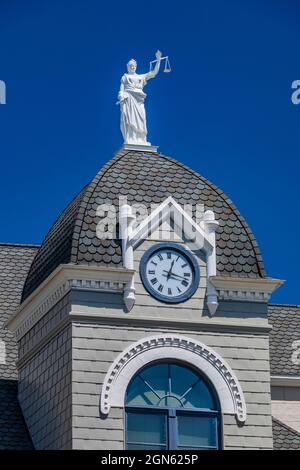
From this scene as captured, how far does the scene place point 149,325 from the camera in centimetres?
4547

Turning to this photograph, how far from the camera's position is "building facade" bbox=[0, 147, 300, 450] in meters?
44.7

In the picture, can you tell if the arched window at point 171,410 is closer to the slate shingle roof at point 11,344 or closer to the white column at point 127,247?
the white column at point 127,247

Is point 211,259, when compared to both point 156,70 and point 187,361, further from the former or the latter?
point 156,70

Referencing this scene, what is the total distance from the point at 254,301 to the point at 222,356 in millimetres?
1863

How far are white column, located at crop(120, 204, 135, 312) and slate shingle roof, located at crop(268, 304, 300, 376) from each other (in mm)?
7765

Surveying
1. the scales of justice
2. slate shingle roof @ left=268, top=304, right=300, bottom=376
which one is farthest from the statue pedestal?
slate shingle roof @ left=268, top=304, right=300, bottom=376

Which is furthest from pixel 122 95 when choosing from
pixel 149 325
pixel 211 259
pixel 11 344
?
pixel 11 344

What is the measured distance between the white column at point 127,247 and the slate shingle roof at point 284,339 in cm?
777

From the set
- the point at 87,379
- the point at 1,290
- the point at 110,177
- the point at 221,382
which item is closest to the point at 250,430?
the point at 221,382

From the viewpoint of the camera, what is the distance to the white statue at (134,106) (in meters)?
49.1

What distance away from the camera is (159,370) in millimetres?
45250

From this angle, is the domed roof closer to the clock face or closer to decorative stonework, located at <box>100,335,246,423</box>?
the clock face

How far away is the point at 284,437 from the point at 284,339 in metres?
6.00
